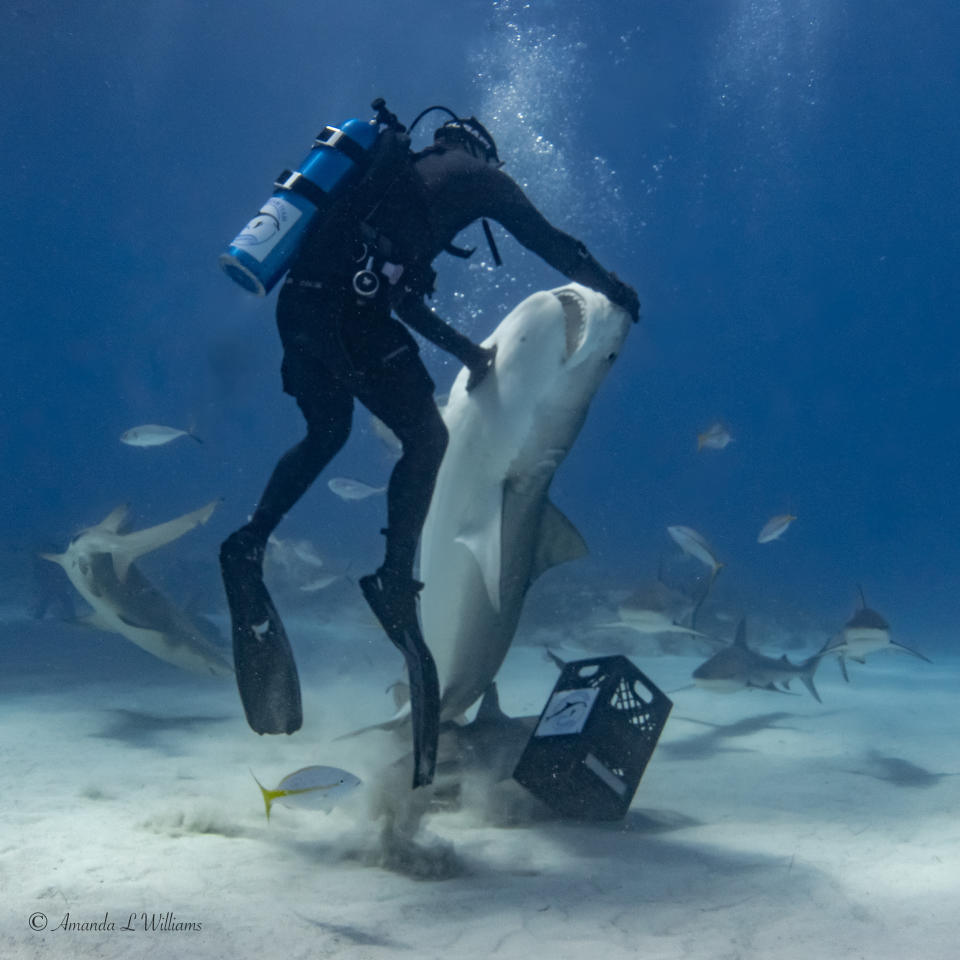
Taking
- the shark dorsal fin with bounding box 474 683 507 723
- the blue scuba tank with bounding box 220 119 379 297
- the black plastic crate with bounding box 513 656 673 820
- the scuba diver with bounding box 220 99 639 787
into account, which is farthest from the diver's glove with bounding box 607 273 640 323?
the shark dorsal fin with bounding box 474 683 507 723

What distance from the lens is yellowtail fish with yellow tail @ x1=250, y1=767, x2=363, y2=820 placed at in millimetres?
2883

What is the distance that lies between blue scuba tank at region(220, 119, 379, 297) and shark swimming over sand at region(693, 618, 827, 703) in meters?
6.00

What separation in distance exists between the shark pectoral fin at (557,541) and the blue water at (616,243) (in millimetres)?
7258

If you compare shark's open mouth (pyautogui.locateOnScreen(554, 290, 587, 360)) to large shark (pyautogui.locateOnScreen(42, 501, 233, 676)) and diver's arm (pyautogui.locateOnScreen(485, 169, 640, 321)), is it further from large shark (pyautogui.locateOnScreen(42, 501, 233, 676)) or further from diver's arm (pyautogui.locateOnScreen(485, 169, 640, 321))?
large shark (pyautogui.locateOnScreen(42, 501, 233, 676))

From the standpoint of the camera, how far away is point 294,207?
271 cm

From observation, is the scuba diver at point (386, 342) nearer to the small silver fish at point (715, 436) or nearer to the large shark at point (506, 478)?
the large shark at point (506, 478)

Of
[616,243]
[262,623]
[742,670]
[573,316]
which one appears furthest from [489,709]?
[616,243]

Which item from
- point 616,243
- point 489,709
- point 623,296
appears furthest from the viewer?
point 616,243

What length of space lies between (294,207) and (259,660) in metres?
2.05

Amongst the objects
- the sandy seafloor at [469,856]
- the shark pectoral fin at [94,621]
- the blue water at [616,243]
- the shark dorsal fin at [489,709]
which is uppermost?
the blue water at [616,243]

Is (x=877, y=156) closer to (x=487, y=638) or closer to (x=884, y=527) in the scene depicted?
(x=884, y=527)

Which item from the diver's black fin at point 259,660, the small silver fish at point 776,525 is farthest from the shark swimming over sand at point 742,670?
the diver's black fin at point 259,660

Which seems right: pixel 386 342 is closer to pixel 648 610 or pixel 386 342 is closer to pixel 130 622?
pixel 130 622

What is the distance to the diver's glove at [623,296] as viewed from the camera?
3.31 m
